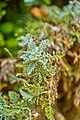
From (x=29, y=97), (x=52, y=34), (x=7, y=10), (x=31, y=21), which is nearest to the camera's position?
(x=29, y=97)

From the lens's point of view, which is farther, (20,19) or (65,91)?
(20,19)

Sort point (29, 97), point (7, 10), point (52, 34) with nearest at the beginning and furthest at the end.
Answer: point (29, 97)
point (52, 34)
point (7, 10)

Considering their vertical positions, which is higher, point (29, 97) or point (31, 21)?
point (29, 97)

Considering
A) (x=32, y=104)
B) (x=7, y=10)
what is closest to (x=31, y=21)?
(x=7, y=10)

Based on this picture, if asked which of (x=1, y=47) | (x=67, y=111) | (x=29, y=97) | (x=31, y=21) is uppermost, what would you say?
(x=29, y=97)

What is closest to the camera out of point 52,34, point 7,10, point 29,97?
point 29,97

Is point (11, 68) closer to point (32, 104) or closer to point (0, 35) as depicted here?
point (0, 35)

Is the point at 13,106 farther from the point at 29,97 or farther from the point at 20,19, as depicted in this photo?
the point at 20,19

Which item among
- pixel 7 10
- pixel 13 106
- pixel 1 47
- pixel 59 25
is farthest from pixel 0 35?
pixel 13 106
